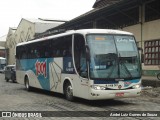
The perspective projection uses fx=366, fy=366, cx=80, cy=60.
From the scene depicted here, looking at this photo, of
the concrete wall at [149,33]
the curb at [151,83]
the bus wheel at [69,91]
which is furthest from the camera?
the concrete wall at [149,33]

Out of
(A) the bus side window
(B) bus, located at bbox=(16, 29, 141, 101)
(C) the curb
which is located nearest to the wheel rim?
(B) bus, located at bbox=(16, 29, 141, 101)

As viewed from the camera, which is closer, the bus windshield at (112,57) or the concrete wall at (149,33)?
the bus windshield at (112,57)

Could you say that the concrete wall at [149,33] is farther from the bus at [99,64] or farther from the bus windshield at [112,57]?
the bus windshield at [112,57]

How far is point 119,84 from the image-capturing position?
13.5 metres

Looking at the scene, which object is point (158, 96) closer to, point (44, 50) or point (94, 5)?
point (44, 50)

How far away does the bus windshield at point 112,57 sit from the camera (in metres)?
13.3

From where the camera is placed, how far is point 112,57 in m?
13.6

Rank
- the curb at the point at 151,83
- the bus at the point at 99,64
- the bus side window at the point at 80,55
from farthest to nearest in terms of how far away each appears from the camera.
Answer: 1. the curb at the point at 151,83
2. the bus side window at the point at 80,55
3. the bus at the point at 99,64

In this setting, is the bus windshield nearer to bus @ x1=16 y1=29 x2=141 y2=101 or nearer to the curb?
bus @ x1=16 y1=29 x2=141 y2=101

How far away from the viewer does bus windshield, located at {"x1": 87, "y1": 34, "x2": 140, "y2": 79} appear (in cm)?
1334

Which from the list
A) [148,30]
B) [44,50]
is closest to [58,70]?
[44,50]

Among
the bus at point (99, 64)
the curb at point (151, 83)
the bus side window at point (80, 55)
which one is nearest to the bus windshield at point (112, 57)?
the bus at point (99, 64)

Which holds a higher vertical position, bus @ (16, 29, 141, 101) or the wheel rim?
bus @ (16, 29, 141, 101)

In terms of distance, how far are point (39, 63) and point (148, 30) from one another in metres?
9.74
